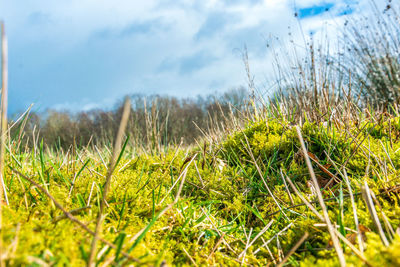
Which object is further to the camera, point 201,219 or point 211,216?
point 211,216

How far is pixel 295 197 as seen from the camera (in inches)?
64.2

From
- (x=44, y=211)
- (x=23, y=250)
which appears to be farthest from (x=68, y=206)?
(x=23, y=250)

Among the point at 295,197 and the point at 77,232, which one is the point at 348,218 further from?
the point at 77,232

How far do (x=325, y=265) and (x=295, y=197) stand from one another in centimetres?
78

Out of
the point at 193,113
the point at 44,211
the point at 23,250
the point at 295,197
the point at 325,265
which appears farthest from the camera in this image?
the point at 193,113

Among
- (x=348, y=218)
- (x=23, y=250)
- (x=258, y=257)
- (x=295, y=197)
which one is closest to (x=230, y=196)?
(x=295, y=197)

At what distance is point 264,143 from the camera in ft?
7.66

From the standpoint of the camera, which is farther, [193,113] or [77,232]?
[193,113]

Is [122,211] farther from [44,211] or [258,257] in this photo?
[258,257]

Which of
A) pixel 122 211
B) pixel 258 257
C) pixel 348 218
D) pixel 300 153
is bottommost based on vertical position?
pixel 258 257

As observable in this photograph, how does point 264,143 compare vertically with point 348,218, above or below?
above

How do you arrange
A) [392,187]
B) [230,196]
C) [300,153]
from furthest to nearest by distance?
[300,153]
[230,196]
[392,187]

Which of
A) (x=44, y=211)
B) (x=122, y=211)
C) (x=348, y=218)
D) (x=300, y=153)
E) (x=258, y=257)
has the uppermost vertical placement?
(x=44, y=211)

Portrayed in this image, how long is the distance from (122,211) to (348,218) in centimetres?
98
